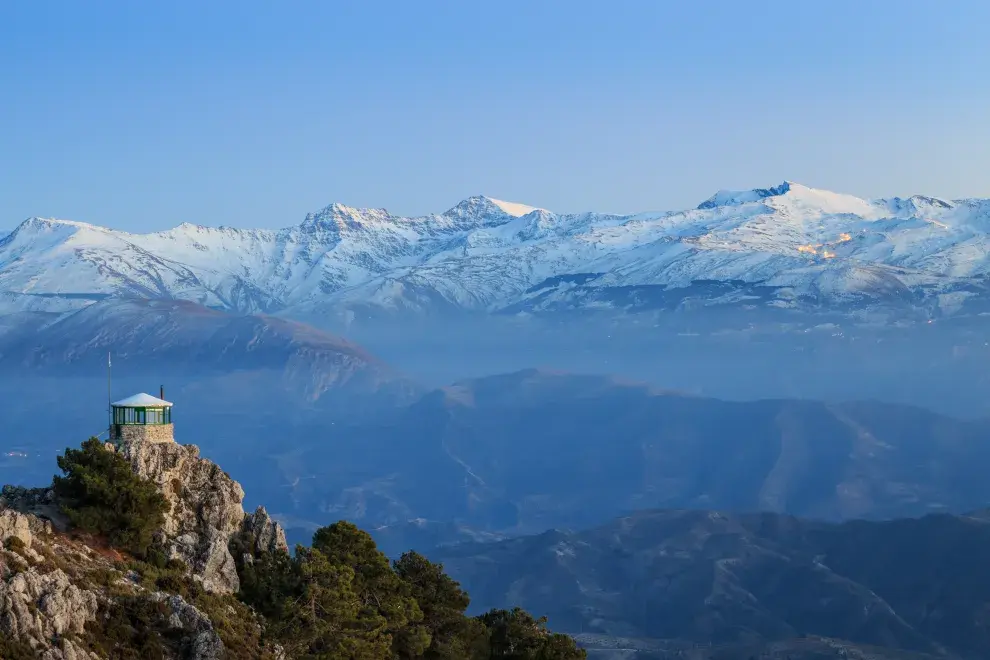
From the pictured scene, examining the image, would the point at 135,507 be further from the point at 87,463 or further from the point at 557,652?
the point at 557,652

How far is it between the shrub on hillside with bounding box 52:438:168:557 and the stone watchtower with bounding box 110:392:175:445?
446cm

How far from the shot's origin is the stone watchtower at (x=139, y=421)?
281ft

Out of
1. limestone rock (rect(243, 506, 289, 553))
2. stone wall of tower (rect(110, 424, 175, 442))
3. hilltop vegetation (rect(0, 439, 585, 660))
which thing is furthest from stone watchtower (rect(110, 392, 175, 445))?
limestone rock (rect(243, 506, 289, 553))

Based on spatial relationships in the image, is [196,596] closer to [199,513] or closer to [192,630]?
[192,630]

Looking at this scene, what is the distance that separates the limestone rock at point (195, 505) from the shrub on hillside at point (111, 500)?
1517 mm

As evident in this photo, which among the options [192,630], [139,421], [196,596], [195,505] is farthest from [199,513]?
[192,630]

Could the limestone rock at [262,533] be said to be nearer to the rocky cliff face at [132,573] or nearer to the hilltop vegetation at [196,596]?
the rocky cliff face at [132,573]

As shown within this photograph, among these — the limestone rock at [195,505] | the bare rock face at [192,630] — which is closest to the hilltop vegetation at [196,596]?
the bare rock face at [192,630]

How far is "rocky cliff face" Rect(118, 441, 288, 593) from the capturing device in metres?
80.2

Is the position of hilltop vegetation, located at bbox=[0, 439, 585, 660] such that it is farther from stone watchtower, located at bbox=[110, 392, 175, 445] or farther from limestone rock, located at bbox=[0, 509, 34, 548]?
stone watchtower, located at bbox=[110, 392, 175, 445]

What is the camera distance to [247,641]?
238 ft

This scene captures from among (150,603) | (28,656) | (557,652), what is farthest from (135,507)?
(557,652)

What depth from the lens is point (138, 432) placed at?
281 feet

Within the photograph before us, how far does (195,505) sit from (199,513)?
51 centimetres
